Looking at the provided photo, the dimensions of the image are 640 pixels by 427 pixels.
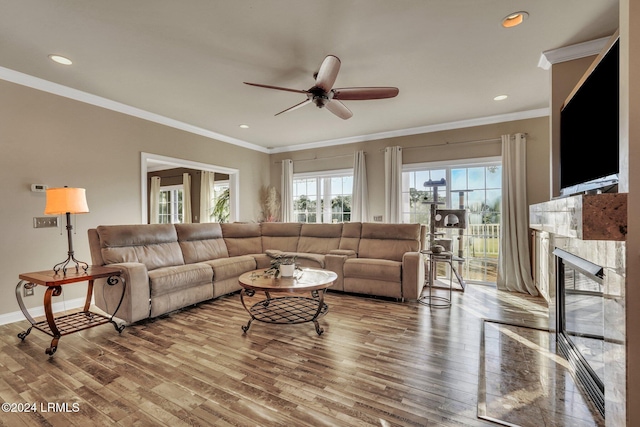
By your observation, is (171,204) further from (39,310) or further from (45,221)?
(39,310)

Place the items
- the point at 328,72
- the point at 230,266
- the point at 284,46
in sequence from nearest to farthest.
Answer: the point at 328,72 < the point at 284,46 < the point at 230,266

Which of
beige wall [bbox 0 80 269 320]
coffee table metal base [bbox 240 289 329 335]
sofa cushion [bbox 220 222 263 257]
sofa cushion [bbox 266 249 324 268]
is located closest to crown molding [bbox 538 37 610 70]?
coffee table metal base [bbox 240 289 329 335]

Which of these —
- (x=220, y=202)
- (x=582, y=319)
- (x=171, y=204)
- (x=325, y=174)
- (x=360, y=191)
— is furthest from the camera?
(x=171, y=204)

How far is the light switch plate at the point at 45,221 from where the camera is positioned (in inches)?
129

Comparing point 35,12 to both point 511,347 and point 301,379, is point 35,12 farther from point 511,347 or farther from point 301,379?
point 511,347

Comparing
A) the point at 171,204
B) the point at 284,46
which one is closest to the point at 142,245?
the point at 284,46

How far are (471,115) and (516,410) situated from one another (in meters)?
4.09

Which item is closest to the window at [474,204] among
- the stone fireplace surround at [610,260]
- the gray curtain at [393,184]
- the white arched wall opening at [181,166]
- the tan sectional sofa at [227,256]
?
the gray curtain at [393,184]

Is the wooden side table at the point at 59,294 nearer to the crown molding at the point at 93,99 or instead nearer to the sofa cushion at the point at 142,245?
the sofa cushion at the point at 142,245

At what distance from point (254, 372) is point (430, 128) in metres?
4.64

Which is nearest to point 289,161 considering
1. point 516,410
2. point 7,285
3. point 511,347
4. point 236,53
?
point 236,53

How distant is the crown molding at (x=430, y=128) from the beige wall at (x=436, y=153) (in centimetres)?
6

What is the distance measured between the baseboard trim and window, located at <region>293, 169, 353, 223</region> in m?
4.02

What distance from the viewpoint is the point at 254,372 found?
209cm
